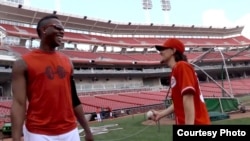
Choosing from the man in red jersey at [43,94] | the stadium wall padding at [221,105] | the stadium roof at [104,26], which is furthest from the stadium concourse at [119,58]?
the man in red jersey at [43,94]

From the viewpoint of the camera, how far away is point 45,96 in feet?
10.1

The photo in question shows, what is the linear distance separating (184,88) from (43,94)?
1.39m

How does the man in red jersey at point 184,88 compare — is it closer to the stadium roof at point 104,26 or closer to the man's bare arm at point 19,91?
the man's bare arm at point 19,91

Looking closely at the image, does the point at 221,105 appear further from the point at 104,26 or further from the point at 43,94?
the point at 104,26

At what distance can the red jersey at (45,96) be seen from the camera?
306cm

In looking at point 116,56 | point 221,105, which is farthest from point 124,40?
point 221,105

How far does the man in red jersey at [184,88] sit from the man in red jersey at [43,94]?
113 cm

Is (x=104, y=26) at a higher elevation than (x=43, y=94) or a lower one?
higher

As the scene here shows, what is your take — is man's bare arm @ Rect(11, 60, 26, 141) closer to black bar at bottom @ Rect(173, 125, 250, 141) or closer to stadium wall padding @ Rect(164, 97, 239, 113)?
black bar at bottom @ Rect(173, 125, 250, 141)

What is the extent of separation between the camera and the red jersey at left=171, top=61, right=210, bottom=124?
3115 millimetres

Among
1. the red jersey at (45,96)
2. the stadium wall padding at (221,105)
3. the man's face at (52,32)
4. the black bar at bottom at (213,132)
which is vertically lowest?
the stadium wall padding at (221,105)

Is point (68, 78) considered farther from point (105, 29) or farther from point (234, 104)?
point (105, 29)

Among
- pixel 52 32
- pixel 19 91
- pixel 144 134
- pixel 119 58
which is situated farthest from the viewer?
pixel 119 58

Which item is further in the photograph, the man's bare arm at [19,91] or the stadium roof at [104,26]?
the stadium roof at [104,26]
